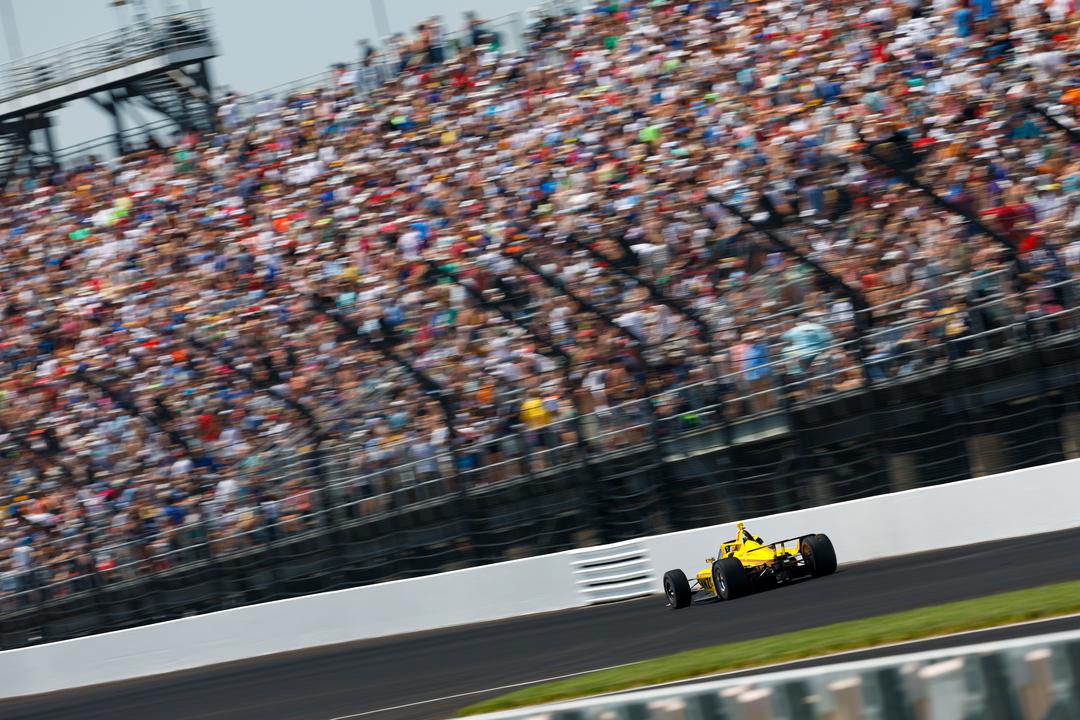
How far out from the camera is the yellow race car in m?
12.3

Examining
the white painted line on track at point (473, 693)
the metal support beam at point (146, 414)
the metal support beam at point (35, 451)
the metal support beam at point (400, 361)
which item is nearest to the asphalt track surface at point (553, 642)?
the white painted line on track at point (473, 693)

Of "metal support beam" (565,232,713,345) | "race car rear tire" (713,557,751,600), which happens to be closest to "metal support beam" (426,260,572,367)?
"metal support beam" (565,232,713,345)

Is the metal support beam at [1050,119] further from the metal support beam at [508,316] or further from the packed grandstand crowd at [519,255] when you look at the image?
the metal support beam at [508,316]

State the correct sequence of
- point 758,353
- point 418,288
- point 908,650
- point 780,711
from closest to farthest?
point 780,711 → point 908,650 → point 758,353 → point 418,288

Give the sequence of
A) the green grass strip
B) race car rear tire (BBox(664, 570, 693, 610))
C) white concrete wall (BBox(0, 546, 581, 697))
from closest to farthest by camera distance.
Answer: the green grass strip < race car rear tire (BBox(664, 570, 693, 610)) < white concrete wall (BBox(0, 546, 581, 697))

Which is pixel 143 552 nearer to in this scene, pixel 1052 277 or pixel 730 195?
pixel 730 195

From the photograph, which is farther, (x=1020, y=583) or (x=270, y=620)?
(x=270, y=620)

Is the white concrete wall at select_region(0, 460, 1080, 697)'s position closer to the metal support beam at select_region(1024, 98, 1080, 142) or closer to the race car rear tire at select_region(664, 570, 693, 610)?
the race car rear tire at select_region(664, 570, 693, 610)

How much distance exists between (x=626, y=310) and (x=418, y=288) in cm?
320

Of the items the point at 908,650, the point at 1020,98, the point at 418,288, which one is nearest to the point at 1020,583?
the point at 908,650

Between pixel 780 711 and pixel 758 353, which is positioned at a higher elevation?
pixel 758 353

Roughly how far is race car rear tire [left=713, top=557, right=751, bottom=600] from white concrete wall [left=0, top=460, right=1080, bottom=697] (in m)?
1.81

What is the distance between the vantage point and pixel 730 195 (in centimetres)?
1545

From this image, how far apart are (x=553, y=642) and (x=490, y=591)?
3154 mm
